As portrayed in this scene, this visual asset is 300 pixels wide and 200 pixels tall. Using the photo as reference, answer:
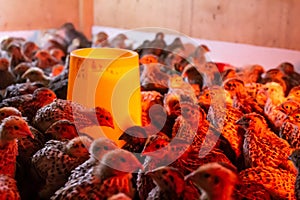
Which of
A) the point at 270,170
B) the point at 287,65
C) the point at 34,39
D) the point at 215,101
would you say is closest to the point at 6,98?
the point at 215,101

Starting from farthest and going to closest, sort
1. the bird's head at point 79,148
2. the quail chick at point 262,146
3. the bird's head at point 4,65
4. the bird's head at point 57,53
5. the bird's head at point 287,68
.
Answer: the bird's head at point 57,53
the bird's head at point 287,68
the bird's head at point 4,65
the quail chick at point 262,146
the bird's head at point 79,148

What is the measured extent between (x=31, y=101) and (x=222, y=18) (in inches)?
94.2

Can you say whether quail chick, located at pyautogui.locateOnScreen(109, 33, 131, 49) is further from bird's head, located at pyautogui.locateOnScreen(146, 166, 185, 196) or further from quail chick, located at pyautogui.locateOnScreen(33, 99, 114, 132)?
bird's head, located at pyautogui.locateOnScreen(146, 166, 185, 196)

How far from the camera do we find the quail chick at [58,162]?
1.98 meters

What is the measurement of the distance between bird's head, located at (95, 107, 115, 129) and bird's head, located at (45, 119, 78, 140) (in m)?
0.16

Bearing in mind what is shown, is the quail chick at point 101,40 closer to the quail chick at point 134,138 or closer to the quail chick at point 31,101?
the quail chick at point 31,101

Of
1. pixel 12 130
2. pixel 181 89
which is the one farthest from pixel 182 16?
pixel 12 130

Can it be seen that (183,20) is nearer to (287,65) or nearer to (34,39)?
(287,65)

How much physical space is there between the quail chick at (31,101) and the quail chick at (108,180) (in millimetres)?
1083

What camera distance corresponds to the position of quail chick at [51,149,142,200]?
1689 millimetres

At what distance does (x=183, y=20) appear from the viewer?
16.1 feet

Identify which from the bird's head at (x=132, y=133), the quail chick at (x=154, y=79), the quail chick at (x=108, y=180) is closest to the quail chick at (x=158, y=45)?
the quail chick at (x=154, y=79)

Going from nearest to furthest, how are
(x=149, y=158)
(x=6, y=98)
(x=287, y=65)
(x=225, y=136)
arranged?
1. (x=149, y=158)
2. (x=225, y=136)
3. (x=6, y=98)
4. (x=287, y=65)

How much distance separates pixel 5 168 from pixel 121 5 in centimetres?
368
